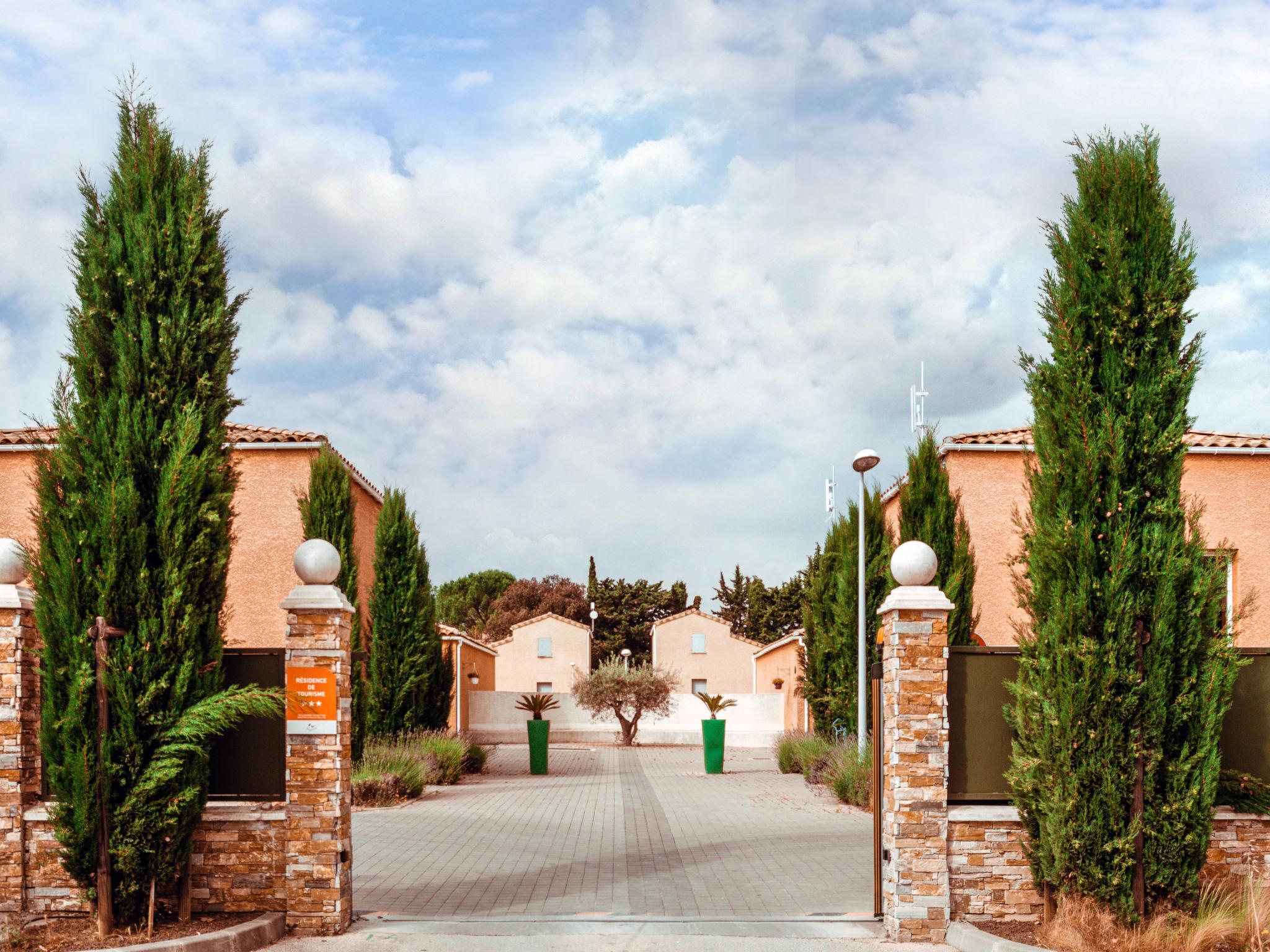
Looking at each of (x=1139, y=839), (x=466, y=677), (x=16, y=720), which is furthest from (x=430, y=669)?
(x=466, y=677)

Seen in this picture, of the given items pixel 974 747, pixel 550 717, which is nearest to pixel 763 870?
pixel 974 747

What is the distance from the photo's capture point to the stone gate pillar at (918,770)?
25.6ft

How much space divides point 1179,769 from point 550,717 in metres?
35.4

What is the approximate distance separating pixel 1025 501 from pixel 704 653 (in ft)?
98.8

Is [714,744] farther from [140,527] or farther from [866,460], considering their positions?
[140,527]

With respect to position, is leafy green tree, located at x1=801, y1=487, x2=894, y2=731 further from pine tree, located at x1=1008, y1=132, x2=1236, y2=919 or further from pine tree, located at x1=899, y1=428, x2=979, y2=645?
pine tree, located at x1=1008, y1=132, x2=1236, y2=919

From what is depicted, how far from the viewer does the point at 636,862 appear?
11.4 metres

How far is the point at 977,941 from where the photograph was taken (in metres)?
7.42

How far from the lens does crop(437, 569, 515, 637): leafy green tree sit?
3127 inches

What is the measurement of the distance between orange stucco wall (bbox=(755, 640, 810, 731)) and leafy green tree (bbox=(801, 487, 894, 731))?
5.09 m

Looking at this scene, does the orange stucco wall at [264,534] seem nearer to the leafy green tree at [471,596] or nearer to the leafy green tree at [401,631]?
the leafy green tree at [401,631]

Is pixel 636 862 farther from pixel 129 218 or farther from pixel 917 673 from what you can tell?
pixel 129 218

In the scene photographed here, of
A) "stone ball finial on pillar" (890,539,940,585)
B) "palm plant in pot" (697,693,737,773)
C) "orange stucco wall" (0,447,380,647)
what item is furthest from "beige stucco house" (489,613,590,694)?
"stone ball finial on pillar" (890,539,940,585)

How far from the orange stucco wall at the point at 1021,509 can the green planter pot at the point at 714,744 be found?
677 cm
